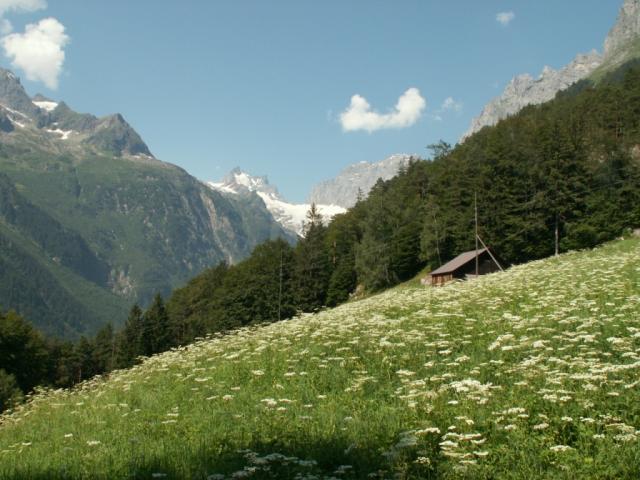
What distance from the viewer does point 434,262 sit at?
85.9 metres

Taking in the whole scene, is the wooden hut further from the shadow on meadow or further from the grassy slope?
the shadow on meadow

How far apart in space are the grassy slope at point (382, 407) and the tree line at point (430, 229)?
54961 mm

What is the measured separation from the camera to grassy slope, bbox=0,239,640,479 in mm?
8523

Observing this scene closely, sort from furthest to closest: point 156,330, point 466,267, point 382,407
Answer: point 156,330 → point 466,267 → point 382,407

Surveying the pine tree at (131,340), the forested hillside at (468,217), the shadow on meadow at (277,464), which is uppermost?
the forested hillside at (468,217)

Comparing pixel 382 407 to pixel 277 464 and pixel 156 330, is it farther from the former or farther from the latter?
pixel 156 330

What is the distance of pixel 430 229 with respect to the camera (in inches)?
3349

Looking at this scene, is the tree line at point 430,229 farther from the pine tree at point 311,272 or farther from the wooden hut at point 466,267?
the wooden hut at point 466,267

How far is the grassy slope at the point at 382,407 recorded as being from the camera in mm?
8523

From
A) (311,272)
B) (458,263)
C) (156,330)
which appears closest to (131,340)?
(156,330)

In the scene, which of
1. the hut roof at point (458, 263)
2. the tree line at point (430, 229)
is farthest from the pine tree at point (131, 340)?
the hut roof at point (458, 263)

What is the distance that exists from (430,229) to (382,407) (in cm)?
7566

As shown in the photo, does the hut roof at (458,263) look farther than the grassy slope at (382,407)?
Yes

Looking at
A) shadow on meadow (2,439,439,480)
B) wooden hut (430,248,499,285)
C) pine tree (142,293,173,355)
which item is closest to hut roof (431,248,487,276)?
wooden hut (430,248,499,285)
